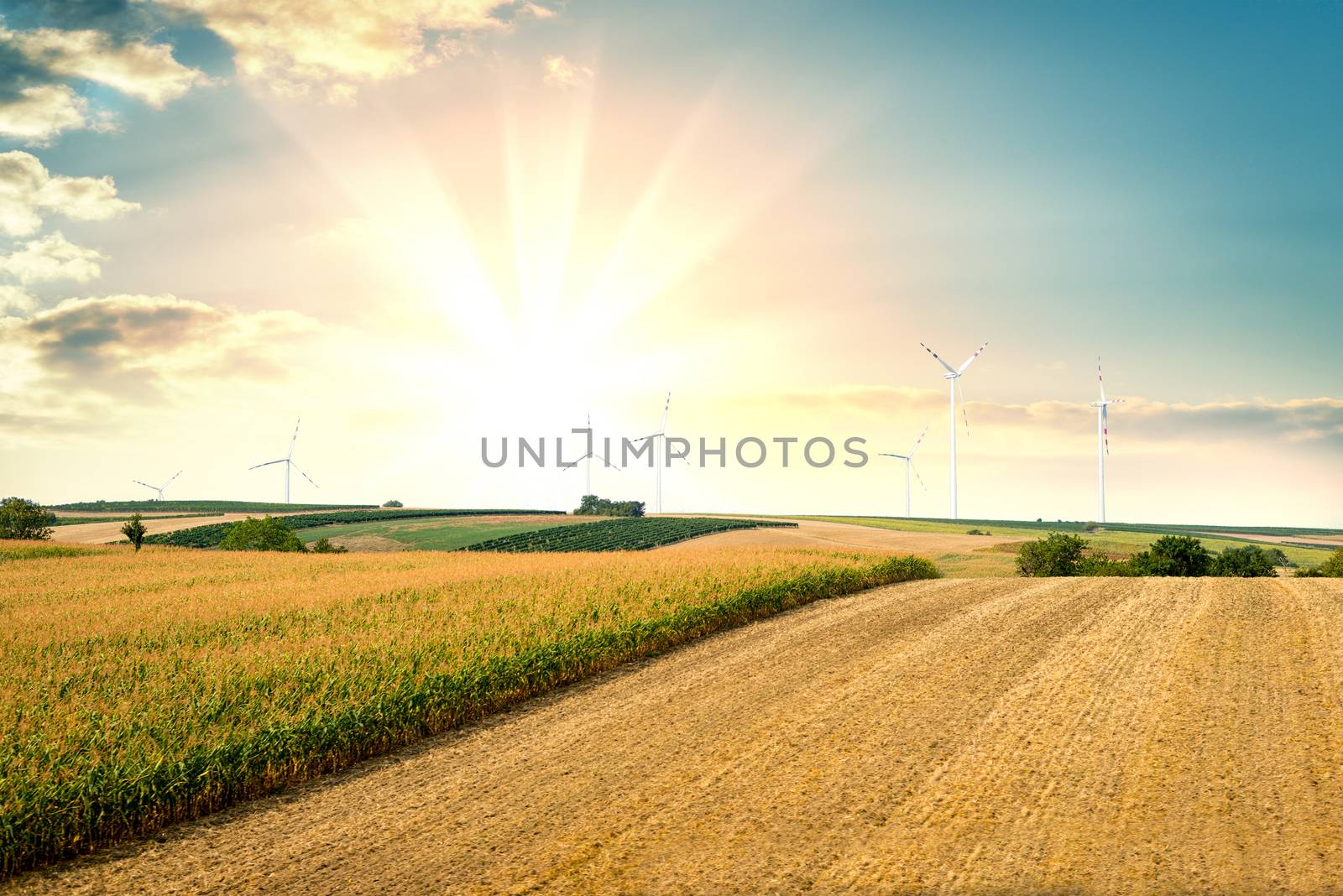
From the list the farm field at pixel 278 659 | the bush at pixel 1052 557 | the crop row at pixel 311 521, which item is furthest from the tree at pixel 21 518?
the bush at pixel 1052 557

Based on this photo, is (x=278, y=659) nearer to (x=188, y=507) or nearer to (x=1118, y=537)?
(x=1118, y=537)

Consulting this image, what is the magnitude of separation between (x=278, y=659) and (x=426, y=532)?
75.7 m

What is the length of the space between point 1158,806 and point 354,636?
1585cm

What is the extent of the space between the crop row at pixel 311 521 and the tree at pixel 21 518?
9.00m

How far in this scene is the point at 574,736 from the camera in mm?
14953

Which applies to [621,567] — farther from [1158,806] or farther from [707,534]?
[707,534]

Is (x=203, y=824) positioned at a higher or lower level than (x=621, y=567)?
lower

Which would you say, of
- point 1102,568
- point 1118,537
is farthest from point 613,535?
point 1118,537

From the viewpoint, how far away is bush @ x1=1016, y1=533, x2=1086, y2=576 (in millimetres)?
52656

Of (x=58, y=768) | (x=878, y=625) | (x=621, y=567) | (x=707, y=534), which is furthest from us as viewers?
(x=707, y=534)

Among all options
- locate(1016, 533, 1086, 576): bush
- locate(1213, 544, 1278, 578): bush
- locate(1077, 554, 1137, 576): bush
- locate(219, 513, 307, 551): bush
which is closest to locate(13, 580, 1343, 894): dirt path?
locate(1077, 554, 1137, 576): bush

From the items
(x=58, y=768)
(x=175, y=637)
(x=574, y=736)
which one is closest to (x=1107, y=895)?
(x=574, y=736)

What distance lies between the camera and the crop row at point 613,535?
78.4 meters

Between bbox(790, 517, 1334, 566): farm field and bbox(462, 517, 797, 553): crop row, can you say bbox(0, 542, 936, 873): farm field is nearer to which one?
bbox(462, 517, 797, 553): crop row
